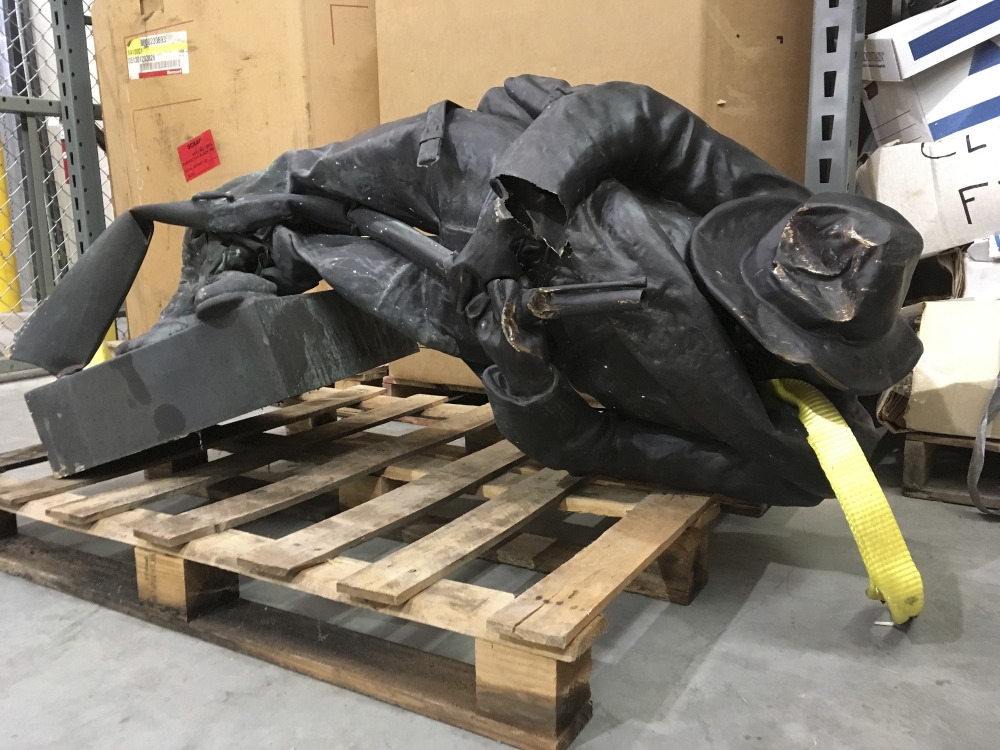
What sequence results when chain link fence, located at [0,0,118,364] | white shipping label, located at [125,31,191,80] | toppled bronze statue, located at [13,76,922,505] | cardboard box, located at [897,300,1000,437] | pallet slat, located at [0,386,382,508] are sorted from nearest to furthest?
toppled bronze statue, located at [13,76,922,505]
pallet slat, located at [0,386,382,508]
cardboard box, located at [897,300,1000,437]
white shipping label, located at [125,31,191,80]
chain link fence, located at [0,0,118,364]

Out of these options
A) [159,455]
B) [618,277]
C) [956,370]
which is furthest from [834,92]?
[159,455]

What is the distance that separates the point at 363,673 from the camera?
48.4 inches

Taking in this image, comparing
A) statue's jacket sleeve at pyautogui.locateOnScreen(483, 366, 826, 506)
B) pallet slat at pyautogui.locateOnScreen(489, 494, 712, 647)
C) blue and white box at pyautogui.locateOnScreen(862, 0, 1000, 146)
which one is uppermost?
blue and white box at pyautogui.locateOnScreen(862, 0, 1000, 146)

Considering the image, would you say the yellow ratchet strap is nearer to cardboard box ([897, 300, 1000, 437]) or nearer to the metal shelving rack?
cardboard box ([897, 300, 1000, 437])

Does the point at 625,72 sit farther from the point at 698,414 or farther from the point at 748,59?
the point at 698,414

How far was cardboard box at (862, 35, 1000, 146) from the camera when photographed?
2.10 m

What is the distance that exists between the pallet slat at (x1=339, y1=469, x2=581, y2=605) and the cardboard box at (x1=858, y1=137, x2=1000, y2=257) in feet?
4.46

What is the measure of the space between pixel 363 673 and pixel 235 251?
109 cm

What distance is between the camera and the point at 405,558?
1.30 m

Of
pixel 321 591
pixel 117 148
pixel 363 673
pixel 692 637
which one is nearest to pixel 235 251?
pixel 321 591

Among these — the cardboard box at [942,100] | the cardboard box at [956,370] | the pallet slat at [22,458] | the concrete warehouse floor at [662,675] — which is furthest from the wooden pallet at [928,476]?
the pallet slat at [22,458]

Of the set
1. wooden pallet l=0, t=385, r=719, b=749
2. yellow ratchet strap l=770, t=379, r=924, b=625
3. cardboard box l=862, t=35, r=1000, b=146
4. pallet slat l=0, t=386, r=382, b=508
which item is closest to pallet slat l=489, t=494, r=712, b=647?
wooden pallet l=0, t=385, r=719, b=749

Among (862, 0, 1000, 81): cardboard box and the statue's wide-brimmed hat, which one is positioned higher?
(862, 0, 1000, 81): cardboard box

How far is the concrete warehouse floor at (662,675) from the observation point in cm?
113
